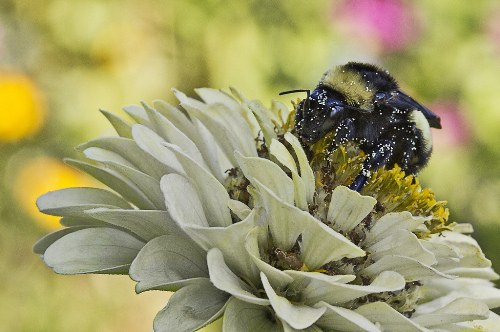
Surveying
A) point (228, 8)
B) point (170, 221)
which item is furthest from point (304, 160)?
point (228, 8)

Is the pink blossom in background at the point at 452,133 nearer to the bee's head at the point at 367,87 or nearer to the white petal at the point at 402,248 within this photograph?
the bee's head at the point at 367,87

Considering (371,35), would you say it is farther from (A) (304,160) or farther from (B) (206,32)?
(A) (304,160)

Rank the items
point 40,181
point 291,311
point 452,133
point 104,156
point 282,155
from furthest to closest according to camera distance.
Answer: point 452,133
point 40,181
point 104,156
point 282,155
point 291,311

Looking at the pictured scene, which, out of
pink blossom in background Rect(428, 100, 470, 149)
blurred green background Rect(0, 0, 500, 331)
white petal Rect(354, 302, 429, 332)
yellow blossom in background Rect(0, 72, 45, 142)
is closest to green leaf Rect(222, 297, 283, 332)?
white petal Rect(354, 302, 429, 332)

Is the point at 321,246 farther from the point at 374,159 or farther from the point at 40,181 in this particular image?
the point at 40,181

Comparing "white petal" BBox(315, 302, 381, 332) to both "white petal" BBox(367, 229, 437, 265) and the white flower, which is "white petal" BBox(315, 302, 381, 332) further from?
"white petal" BBox(367, 229, 437, 265)

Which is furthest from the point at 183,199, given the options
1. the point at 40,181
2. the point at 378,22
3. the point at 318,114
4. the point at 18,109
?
the point at 378,22

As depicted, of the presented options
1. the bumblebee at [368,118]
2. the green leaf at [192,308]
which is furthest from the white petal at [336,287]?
the bumblebee at [368,118]
